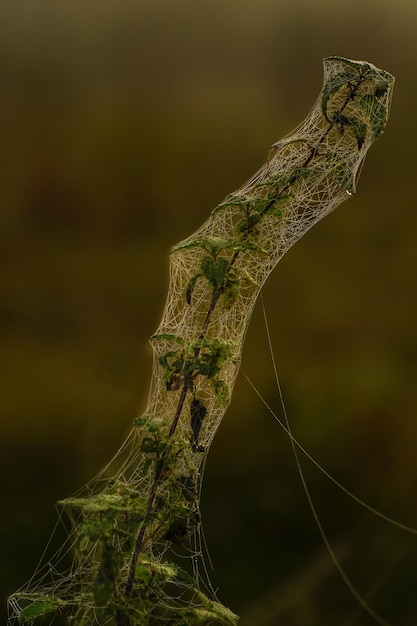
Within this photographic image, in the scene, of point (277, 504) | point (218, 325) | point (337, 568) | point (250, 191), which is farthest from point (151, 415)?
point (337, 568)

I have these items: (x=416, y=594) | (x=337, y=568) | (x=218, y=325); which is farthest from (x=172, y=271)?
(x=416, y=594)

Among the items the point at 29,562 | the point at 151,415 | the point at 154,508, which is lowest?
the point at 29,562

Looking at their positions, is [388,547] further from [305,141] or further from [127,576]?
[305,141]

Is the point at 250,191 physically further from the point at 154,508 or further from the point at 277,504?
the point at 277,504

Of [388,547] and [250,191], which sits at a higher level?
[250,191]

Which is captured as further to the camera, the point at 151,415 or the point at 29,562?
the point at 29,562

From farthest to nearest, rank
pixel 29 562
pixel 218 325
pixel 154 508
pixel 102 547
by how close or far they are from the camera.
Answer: pixel 29 562 < pixel 218 325 < pixel 154 508 < pixel 102 547

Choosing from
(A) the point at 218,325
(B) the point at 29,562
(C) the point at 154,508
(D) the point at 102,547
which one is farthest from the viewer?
(B) the point at 29,562
